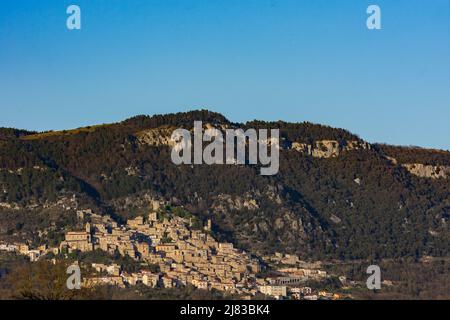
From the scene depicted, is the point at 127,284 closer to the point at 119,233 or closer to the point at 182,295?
the point at 182,295

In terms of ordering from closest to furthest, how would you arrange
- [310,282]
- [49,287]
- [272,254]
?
1. [49,287]
2. [310,282]
3. [272,254]
